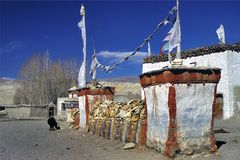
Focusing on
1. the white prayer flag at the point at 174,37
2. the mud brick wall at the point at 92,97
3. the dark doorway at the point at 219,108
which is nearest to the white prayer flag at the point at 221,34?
the dark doorway at the point at 219,108

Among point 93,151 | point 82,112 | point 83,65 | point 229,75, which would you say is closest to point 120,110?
point 93,151

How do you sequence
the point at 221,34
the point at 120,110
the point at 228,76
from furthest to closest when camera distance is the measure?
the point at 221,34
the point at 228,76
the point at 120,110

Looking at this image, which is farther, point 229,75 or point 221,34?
point 221,34

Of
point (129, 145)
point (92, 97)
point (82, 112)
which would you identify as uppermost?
point (92, 97)

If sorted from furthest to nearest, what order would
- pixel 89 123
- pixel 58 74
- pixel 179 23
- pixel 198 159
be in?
pixel 58 74
pixel 89 123
pixel 179 23
pixel 198 159

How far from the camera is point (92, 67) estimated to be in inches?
679

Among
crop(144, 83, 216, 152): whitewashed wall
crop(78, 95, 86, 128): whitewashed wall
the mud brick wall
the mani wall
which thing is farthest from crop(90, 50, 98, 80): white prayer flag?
crop(144, 83, 216, 152): whitewashed wall

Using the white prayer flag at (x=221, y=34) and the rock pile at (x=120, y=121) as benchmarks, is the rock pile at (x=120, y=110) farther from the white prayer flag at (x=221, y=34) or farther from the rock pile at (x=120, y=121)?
the white prayer flag at (x=221, y=34)

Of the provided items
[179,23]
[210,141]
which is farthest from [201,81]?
[179,23]

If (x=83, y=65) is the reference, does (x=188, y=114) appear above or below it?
below

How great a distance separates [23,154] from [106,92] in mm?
6295

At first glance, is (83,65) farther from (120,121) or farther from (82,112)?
(120,121)

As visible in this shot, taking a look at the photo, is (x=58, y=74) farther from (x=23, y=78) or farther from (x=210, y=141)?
(x=210, y=141)

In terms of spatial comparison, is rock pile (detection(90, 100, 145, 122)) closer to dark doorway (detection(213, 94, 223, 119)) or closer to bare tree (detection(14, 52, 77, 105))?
dark doorway (detection(213, 94, 223, 119))
